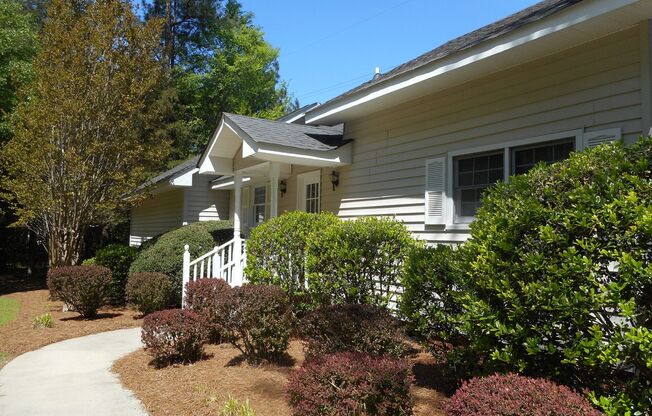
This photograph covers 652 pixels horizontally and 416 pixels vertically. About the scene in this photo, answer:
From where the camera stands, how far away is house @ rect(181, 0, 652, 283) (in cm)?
492

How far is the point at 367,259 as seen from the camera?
6.02m

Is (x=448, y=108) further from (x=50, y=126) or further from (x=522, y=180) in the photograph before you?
(x=50, y=126)

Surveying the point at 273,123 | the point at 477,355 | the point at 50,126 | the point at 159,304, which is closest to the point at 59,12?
the point at 50,126

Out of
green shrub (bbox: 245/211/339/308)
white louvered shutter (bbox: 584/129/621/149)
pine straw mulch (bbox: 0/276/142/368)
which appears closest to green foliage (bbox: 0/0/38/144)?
pine straw mulch (bbox: 0/276/142/368)

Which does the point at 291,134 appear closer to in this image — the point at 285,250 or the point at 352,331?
the point at 285,250

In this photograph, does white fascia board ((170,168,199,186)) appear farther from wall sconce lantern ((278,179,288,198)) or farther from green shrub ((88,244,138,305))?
wall sconce lantern ((278,179,288,198))

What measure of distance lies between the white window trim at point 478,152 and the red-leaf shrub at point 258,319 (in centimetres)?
276

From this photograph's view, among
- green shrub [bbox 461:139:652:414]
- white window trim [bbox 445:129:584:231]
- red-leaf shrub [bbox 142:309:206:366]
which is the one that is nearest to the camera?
green shrub [bbox 461:139:652:414]

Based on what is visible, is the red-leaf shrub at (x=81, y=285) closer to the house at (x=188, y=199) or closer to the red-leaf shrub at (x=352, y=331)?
the house at (x=188, y=199)

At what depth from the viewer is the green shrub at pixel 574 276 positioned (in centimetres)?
282

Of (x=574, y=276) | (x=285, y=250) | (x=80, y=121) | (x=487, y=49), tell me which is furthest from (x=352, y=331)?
(x=80, y=121)

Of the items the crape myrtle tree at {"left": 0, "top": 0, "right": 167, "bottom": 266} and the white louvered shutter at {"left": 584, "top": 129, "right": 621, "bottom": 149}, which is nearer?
the white louvered shutter at {"left": 584, "top": 129, "right": 621, "bottom": 149}

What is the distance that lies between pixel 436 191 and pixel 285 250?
2458 millimetres

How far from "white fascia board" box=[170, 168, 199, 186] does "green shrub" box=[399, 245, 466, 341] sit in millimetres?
11681
